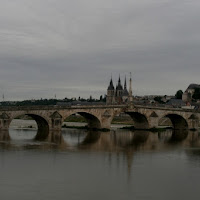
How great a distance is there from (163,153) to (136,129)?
25.7 meters

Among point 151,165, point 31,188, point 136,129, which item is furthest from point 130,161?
point 136,129

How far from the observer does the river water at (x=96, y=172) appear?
18000 mm

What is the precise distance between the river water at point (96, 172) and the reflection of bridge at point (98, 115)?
364 inches

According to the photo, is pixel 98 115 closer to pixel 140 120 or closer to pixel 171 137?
pixel 140 120

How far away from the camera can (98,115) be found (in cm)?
4997

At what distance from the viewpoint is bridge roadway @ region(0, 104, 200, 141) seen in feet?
141

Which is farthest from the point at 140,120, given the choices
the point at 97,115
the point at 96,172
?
the point at 96,172

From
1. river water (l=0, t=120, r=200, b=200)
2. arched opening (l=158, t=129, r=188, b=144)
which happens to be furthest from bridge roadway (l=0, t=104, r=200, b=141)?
river water (l=0, t=120, r=200, b=200)

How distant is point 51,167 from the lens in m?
23.3

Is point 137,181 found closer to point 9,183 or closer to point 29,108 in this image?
point 9,183

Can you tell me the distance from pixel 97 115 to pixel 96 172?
27491 mm

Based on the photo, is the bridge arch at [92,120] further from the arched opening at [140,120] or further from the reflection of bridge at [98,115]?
the arched opening at [140,120]

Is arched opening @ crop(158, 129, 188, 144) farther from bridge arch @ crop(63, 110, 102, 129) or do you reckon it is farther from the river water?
bridge arch @ crop(63, 110, 102, 129)

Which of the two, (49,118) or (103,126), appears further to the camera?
(103,126)
